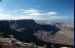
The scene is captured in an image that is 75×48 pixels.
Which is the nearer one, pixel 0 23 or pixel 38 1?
pixel 38 1

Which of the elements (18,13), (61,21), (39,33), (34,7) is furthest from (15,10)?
(61,21)

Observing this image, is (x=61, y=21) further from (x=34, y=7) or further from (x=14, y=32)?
(x=14, y=32)

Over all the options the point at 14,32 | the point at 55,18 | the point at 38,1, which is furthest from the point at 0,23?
the point at 55,18

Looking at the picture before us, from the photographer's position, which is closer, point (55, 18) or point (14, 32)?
point (55, 18)

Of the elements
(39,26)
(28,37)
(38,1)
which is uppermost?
(38,1)

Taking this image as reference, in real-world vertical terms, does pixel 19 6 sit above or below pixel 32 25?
above

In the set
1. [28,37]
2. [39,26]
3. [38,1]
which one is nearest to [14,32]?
[28,37]

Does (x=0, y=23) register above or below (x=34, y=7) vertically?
below

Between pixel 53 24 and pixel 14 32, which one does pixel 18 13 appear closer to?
pixel 14 32
